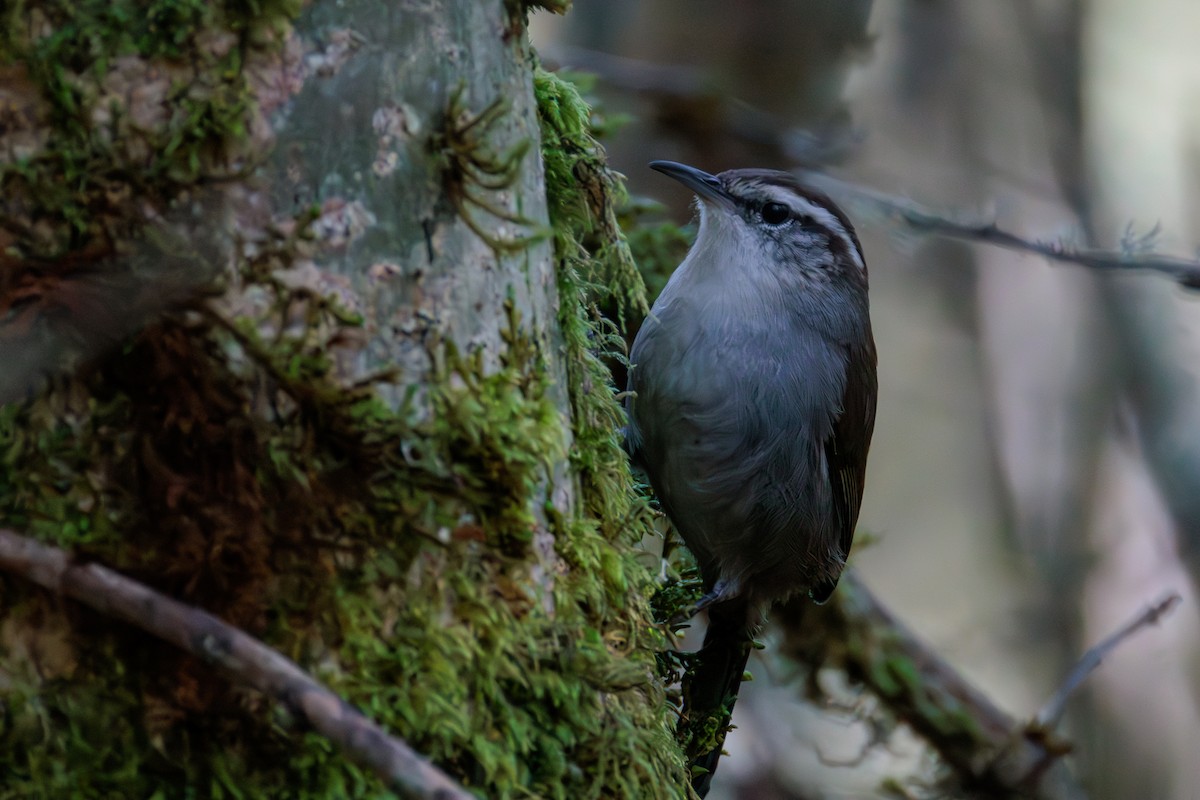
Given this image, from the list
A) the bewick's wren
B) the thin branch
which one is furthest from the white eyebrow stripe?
the thin branch

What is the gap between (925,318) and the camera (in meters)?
11.3

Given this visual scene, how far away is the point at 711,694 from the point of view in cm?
296

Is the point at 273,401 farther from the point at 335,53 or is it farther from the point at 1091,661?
the point at 1091,661

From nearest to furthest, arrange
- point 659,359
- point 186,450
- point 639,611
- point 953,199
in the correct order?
point 186,450, point 639,611, point 659,359, point 953,199

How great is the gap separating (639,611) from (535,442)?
0.50 metres

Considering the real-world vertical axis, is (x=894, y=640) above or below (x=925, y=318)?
above

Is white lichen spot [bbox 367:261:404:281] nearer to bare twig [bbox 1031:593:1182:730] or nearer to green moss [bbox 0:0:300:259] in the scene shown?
green moss [bbox 0:0:300:259]

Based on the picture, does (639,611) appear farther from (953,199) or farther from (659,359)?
(953,199)

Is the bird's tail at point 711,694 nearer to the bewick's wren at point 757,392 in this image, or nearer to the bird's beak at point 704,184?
the bewick's wren at point 757,392

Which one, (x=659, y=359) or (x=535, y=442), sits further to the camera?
(x=659, y=359)

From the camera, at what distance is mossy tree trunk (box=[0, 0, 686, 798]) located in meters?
1.51

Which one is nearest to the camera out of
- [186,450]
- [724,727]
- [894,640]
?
[186,450]

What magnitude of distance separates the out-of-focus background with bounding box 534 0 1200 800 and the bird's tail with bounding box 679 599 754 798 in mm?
3115

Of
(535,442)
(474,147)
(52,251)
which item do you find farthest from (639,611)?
(52,251)
